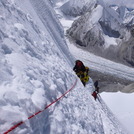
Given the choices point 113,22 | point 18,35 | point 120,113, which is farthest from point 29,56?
point 113,22

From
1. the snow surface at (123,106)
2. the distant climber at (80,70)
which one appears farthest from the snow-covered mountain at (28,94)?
the snow surface at (123,106)

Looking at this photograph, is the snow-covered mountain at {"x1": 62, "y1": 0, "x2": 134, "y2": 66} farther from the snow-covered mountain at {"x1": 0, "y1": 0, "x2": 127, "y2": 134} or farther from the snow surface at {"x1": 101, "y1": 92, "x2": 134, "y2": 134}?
the snow-covered mountain at {"x1": 0, "y1": 0, "x2": 127, "y2": 134}

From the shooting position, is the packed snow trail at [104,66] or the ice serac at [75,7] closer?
the packed snow trail at [104,66]

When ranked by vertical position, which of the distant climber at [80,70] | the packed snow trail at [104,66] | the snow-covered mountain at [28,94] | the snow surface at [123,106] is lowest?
the packed snow trail at [104,66]

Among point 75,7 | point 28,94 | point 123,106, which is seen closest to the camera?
point 28,94

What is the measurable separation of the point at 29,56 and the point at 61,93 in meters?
0.80

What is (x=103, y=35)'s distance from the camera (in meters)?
20.0

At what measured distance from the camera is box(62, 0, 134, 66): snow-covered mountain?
18.7m

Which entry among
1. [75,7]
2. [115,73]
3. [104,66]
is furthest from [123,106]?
[75,7]

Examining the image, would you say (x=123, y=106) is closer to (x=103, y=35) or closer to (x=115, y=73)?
(x=115, y=73)

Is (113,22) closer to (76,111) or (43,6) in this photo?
(43,6)

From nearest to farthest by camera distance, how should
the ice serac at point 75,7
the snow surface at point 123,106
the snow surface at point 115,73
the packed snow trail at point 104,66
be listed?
the snow surface at point 123,106, the snow surface at point 115,73, the packed snow trail at point 104,66, the ice serac at point 75,7

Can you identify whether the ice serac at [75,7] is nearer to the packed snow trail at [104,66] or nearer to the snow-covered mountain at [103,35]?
the snow-covered mountain at [103,35]

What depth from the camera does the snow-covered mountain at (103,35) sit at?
18.7 metres
